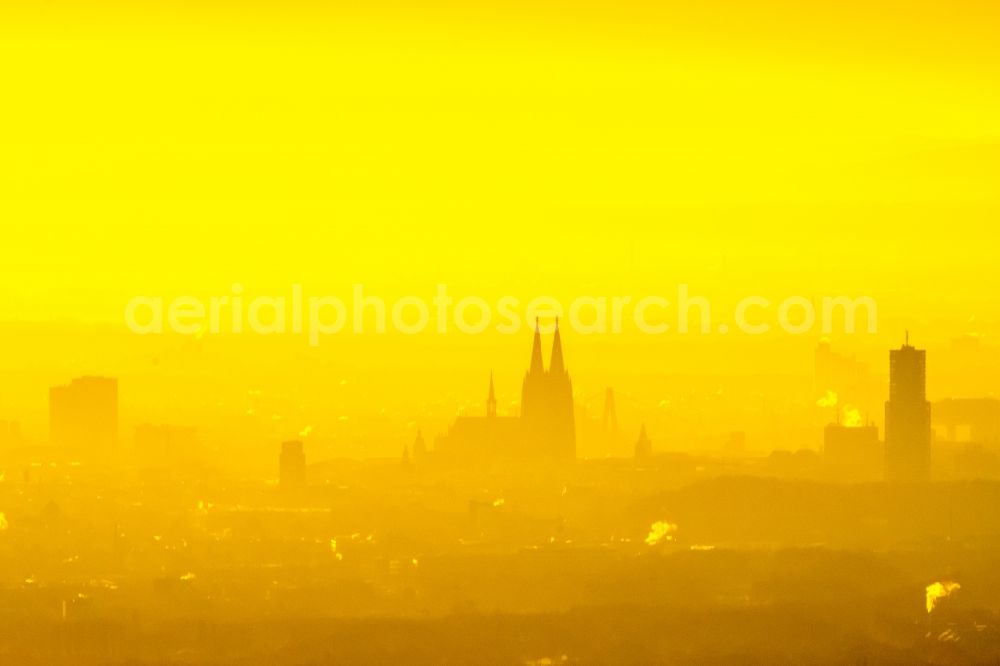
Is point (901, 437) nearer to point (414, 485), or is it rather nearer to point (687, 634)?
point (414, 485)

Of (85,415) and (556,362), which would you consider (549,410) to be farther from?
(85,415)

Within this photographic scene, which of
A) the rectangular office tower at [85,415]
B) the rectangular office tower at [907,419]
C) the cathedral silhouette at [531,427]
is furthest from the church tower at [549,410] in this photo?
the rectangular office tower at [85,415]

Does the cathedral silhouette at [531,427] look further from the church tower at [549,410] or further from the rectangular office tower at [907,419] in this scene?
the rectangular office tower at [907,419]

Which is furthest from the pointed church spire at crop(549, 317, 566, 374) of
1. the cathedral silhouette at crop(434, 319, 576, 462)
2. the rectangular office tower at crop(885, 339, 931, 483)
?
the rectangular office tower at crop(885, 339, 931, 483)

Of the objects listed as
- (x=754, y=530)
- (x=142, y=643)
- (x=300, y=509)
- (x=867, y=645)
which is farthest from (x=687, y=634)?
(x=300, y=509)

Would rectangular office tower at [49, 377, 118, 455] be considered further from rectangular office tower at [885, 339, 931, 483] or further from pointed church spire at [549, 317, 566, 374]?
→ rectangular office tower at [885, 339, 931, 483]

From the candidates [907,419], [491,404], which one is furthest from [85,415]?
[907,419]
